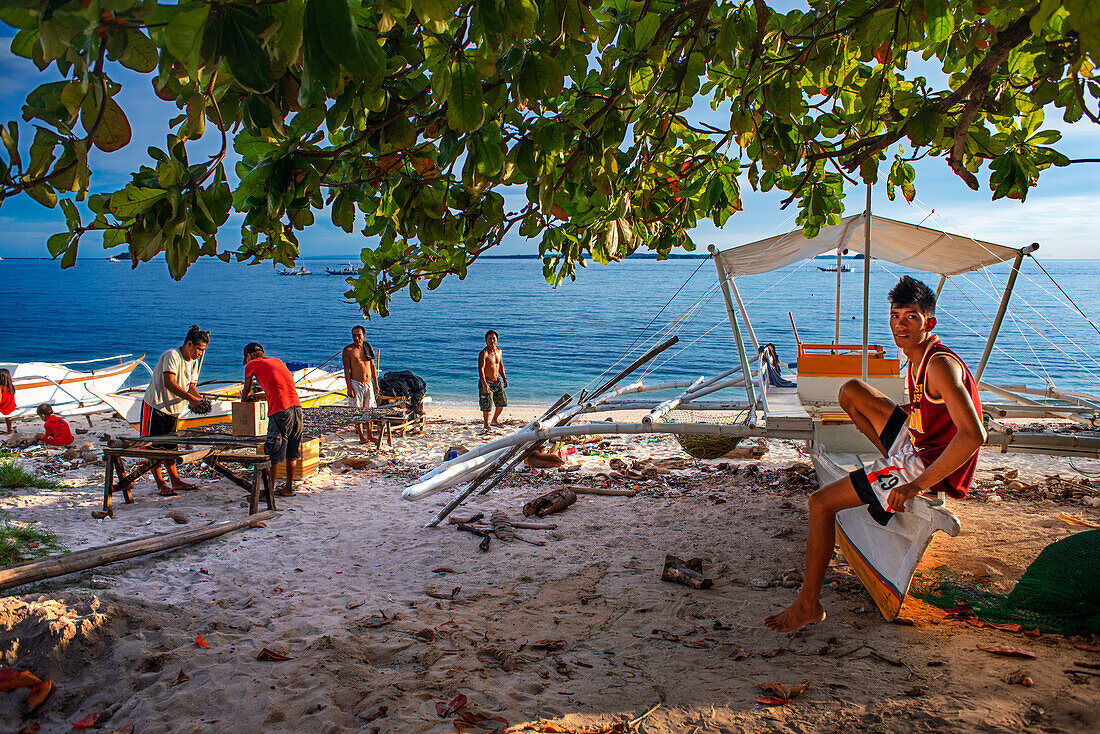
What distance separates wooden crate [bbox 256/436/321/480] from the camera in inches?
303

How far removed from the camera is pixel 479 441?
10727mm

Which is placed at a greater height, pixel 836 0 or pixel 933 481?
pixel 836 0

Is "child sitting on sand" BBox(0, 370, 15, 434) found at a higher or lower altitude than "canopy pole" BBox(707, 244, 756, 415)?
lower

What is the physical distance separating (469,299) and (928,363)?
6016 centimetres

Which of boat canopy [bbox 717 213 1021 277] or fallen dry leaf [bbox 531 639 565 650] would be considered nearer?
fallen dry leaf [bbox 531 639 565 650]

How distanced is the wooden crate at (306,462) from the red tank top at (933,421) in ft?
21.1

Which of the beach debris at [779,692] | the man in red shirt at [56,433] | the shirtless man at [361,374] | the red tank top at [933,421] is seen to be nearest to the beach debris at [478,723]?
the beach debris at [779,692]

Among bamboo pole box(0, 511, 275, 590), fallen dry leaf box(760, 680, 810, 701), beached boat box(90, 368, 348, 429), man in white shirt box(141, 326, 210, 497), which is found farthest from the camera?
beached boat box(90, 368, 348, 429)

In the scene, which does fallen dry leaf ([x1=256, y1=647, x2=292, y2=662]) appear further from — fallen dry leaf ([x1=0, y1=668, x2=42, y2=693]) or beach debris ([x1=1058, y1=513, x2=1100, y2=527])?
beach debris ([x1=1058, y1=513, x2=1100, y2=527])

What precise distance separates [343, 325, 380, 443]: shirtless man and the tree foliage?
6.35 m

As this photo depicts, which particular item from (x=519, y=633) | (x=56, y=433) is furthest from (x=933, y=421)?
(x=56, y=433)

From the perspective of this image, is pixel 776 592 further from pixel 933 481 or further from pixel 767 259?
pixel 767 259

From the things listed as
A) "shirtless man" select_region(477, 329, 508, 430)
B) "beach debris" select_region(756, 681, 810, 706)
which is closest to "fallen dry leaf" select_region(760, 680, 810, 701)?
"beach debris" select_region(756, 681, 810, 706)

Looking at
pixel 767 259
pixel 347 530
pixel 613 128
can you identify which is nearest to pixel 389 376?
pixel 347 530
